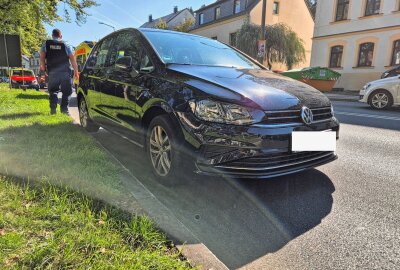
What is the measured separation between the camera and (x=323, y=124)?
347cm

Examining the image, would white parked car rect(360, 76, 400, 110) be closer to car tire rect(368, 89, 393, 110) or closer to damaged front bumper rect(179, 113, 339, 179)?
car tire rect(368, 89, 393, 110)

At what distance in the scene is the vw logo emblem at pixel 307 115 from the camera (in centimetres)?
321

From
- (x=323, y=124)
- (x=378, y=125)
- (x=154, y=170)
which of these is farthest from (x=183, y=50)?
(x=378, y=125)

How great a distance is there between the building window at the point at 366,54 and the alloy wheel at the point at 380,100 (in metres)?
12.3

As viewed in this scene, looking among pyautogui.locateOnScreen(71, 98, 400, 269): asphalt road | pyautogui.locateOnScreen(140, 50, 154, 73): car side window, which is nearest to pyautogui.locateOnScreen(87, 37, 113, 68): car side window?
pyautogui.locateOnScreen(140, 50, 154, 73): car side window

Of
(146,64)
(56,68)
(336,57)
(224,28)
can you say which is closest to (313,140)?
(146,64)

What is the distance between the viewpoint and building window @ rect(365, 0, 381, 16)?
21.9 meters

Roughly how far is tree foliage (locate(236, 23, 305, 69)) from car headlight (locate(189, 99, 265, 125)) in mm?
28234

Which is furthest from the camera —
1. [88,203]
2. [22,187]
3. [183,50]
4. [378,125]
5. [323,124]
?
[378,125]

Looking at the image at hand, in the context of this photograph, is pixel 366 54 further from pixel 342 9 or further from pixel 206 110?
pixel 206 110

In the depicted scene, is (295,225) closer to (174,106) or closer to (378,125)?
→ (174,106)

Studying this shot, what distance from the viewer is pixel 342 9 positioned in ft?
79.3

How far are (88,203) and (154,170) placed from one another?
3.47 feet

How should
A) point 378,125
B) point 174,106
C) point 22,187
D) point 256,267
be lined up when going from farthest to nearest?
point 378,125 < point 174,106 < point 22,187 < point 256,267
